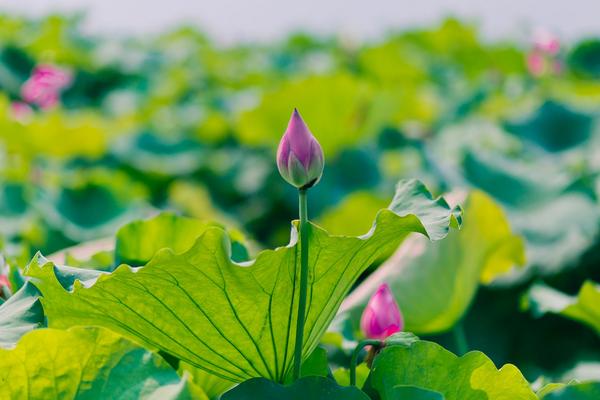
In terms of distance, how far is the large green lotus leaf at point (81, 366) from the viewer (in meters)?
0.73

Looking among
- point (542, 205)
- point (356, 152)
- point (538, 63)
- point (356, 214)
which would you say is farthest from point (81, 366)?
point (538, 63)

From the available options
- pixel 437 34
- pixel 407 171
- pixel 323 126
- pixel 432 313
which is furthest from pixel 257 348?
pixel 437 34

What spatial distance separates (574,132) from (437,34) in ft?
8.35

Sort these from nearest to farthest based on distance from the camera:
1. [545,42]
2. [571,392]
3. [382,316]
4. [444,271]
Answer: [571,392], [382,316], [444,271], [545,42]

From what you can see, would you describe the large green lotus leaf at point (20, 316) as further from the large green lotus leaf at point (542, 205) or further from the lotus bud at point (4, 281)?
the large green lotus leaf at point (542, 205)

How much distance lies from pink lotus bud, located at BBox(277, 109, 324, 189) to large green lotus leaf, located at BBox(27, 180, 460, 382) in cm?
5

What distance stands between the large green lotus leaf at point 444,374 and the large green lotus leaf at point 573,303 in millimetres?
441

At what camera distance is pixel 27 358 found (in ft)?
2.42

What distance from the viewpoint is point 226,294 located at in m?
0.82

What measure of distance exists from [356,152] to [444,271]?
4.88 feet

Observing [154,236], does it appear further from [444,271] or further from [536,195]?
[536,195]

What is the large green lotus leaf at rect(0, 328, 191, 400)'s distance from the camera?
73cm

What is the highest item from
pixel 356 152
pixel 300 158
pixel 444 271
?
pixel 300 158

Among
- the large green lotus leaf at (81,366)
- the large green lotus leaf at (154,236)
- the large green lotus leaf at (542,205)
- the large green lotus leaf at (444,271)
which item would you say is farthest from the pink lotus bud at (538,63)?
the large green lotus leaf at (81,366)
